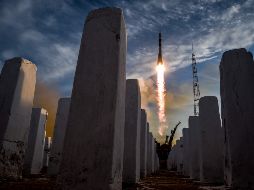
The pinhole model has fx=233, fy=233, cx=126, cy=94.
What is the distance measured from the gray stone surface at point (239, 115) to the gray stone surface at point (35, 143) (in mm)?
7460

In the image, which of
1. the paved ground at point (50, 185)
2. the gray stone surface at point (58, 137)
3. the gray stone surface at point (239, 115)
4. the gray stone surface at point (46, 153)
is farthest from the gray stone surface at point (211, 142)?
the gray stone surface at point (46, 153)

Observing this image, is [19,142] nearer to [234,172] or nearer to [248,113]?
[234,172]

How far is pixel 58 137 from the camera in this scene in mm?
9625

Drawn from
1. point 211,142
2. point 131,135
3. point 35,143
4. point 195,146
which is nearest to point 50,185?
point 131,135

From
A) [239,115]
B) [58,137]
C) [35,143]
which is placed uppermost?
[239,115]

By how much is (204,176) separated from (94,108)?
244 inches

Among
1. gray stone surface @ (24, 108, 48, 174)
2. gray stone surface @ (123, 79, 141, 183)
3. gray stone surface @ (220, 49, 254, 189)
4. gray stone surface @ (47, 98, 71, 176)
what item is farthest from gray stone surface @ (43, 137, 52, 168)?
gray stone surface @ (220, 49, 254, 189)

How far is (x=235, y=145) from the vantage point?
5.49 metres

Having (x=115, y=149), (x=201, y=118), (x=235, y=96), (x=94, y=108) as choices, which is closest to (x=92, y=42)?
(x=94, y=108)

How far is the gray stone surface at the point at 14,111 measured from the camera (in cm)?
636

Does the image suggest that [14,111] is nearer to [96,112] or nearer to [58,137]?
[58,137]

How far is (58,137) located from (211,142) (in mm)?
5979

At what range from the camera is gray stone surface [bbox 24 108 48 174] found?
9.55 meters

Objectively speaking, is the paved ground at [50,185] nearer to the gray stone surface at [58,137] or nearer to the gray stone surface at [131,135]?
the gray stone surface at [131,135]
